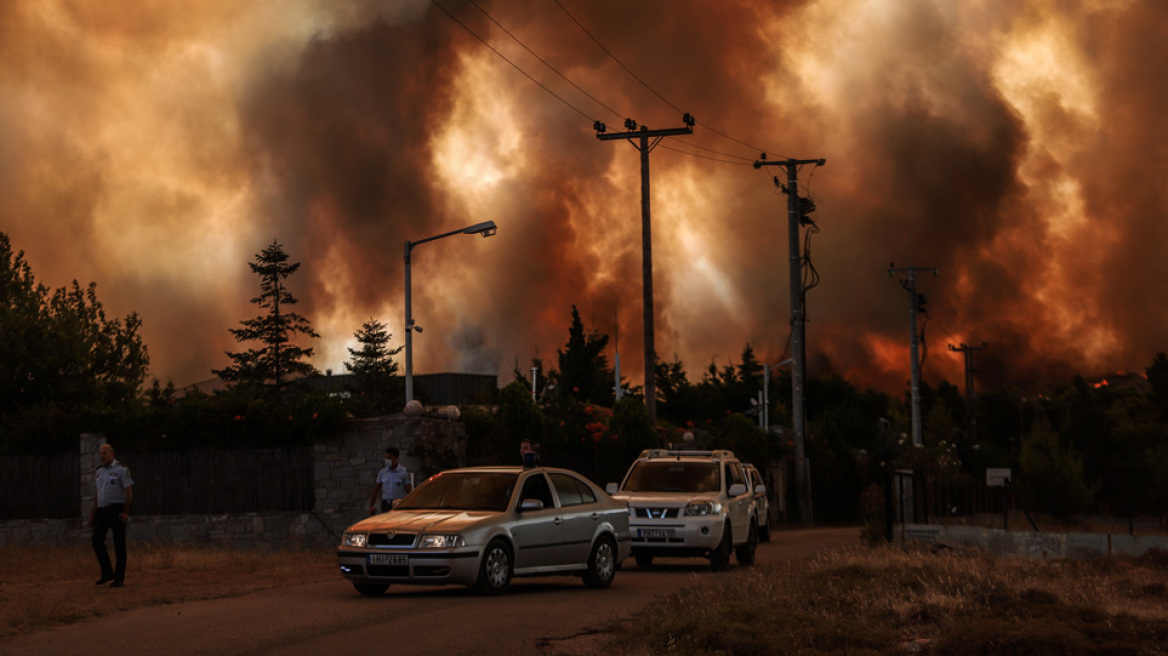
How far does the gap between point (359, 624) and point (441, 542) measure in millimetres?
2638

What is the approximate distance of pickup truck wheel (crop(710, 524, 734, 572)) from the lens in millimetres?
21438

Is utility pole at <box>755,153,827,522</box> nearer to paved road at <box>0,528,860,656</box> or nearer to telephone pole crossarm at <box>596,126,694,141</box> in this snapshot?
telephone pole crossarm at <box>596,126,694,141</box>

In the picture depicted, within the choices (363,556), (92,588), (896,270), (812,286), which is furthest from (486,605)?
(896,270)

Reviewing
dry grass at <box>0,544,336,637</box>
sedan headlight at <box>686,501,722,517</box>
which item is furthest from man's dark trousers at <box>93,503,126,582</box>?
sedan headlight at <box>686,501,722,517</box>

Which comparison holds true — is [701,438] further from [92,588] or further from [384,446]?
[92,588]

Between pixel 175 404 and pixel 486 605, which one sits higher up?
pixel 175 404

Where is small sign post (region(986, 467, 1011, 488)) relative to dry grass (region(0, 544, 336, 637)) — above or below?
Answer: above

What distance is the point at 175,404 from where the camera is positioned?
3203cm

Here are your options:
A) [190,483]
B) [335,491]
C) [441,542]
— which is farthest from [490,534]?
[190,483]

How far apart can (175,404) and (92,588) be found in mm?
14134

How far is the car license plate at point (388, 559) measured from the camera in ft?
51.9

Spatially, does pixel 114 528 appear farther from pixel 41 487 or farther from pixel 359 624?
pixel 41 487

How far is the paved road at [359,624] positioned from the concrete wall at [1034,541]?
8.67 metres

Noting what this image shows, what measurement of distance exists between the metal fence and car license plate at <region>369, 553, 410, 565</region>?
1400cm
